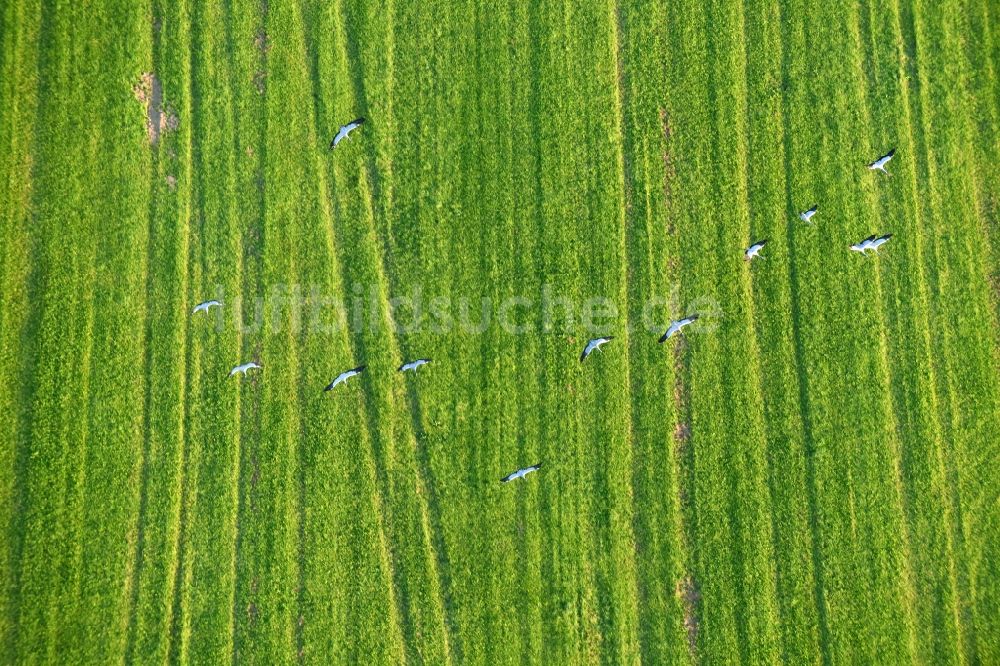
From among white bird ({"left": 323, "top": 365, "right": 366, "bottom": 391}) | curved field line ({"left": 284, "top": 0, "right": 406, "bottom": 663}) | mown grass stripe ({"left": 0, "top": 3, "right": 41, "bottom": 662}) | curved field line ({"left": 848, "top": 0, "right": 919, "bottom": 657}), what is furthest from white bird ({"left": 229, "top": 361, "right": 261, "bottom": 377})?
curved field line ({"left": 848, "top": 0, "right": 919, "bottom": 657})

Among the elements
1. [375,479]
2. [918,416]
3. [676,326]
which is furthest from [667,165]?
[375,479]

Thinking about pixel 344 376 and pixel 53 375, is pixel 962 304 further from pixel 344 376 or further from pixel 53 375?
pixel 53 375

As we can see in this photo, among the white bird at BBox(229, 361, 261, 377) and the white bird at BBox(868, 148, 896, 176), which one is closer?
the white bird at BBox(229, 361, 261, 377)

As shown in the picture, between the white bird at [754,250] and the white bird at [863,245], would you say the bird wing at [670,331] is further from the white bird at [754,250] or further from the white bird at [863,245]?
the white bird at [863,245]

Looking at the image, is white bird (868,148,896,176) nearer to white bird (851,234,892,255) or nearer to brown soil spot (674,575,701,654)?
white bird (851,234,892,255)

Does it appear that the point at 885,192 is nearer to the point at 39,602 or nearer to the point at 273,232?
the point at 273,232

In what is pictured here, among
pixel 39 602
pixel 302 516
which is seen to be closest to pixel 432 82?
pixel 302 516
